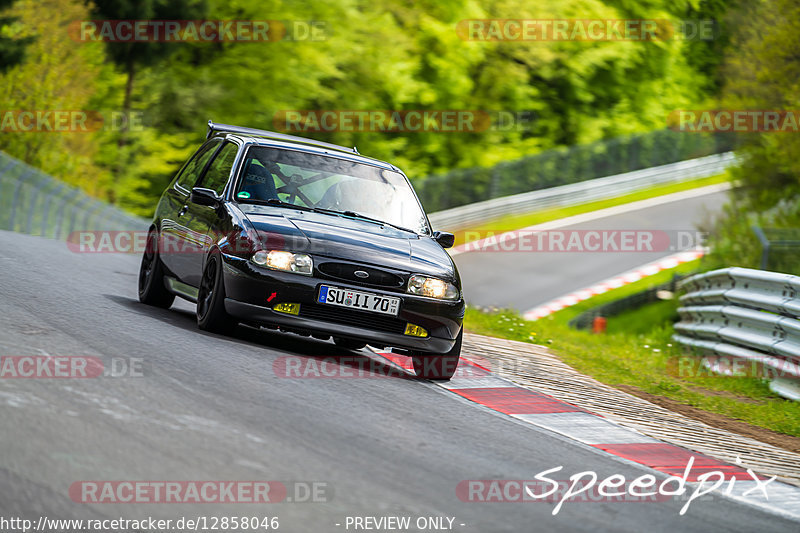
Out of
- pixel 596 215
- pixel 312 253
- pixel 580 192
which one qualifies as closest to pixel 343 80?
pixel 580 192

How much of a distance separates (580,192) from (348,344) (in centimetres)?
3721

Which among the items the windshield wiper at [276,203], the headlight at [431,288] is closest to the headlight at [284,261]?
the headlight at [431,288]

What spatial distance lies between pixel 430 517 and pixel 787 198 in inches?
877

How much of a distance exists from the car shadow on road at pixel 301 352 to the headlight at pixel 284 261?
672 millimetres

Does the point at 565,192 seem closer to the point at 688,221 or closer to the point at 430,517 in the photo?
the point at 688,221

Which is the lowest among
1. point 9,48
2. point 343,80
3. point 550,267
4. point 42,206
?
point 550,267

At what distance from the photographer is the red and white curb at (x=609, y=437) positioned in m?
6.54

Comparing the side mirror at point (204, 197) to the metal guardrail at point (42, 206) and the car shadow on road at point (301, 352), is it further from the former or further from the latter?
the metal guardrail at point (42, 206)

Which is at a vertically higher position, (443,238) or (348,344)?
(443,238)

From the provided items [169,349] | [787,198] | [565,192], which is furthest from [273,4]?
[169,349]

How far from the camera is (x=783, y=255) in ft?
49.0

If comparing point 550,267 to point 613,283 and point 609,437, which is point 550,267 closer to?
point 613,283

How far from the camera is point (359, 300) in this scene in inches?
330

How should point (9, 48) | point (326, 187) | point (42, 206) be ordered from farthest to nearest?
1. point (9, 48)
2. point (42, 206)
3. point (326, 187)
